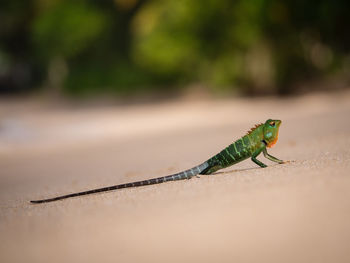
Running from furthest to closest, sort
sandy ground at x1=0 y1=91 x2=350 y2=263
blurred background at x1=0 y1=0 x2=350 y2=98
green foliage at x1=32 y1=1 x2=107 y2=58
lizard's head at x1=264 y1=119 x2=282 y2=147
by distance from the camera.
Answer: green foliage at x1=32 y1=1 x2=107 y2=58, blurred background at x1=0 y1=0 x2=350 y2=98, lizard's head at x1=264 y1=119 x2=282 y2=147, sandy ground at x1=0 y1=91 x2=350 y2=263

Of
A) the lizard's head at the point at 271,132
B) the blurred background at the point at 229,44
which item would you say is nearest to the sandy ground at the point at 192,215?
the lizard's head at the point at 271,132

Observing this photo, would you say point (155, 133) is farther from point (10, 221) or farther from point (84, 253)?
point (84, 253)

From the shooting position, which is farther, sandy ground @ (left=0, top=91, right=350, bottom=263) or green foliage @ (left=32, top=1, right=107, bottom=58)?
green foliage @ (left=32, top=1, right=107, bottom=58)

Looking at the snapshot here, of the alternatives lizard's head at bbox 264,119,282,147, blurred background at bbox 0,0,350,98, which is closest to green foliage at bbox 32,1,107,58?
blurred background at bbox 0,0,350,98

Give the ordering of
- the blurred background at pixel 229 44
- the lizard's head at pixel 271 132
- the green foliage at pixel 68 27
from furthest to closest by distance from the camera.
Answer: the green foliage at pixel 68 27 → the blurred background at pixel 229 44 → the lizard's head at pixel 271 132

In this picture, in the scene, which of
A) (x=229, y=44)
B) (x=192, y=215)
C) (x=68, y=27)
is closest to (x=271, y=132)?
(x=192, y=215)

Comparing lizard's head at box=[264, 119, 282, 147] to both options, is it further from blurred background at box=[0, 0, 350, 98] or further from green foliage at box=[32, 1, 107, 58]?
green foliage at box=[32, 1, 107, 58]

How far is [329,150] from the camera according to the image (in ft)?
18.6

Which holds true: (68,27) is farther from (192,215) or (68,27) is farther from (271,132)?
(192,215)

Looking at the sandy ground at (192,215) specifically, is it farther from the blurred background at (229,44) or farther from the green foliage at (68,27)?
the green foliage at (68,27)

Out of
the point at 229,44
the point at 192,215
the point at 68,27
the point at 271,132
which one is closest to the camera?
the point at 192,215

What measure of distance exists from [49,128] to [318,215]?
1554 cm

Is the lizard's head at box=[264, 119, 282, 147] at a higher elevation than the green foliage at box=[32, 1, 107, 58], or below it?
below

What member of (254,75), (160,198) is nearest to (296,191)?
(160,198)
